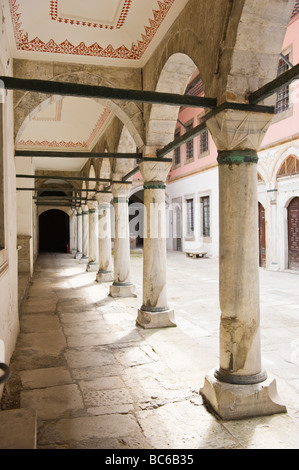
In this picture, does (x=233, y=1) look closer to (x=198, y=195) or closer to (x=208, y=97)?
(x=208, y=97)

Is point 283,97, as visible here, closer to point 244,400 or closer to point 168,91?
point 168,91

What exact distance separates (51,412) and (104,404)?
0.46 m

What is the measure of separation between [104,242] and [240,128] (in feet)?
26.2

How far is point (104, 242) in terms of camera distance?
1098 cm

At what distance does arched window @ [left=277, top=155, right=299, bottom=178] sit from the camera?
11570 millimetres

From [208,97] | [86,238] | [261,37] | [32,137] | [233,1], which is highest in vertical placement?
[32,137]

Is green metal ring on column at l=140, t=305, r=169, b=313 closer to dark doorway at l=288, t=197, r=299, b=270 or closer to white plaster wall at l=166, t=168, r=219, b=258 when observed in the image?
dark doorway at l=288, t=197, r=299, b=270

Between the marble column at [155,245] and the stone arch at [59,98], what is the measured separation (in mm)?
574

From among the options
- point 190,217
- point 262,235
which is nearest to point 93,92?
point 262,235

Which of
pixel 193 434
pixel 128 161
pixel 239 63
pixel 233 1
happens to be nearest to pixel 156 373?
pixel 193 434

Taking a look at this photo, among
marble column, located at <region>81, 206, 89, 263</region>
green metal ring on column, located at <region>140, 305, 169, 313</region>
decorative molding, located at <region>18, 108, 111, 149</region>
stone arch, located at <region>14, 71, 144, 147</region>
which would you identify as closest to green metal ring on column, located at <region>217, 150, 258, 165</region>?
stone arch, located at <region>14, 71, 144, 147</region>

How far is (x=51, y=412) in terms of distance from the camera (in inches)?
131

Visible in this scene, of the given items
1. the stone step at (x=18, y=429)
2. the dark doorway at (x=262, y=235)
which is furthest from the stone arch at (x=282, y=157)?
the stone step at (x=18, y=429)

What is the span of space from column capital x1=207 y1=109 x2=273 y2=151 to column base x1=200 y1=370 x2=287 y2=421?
80.4 inches
